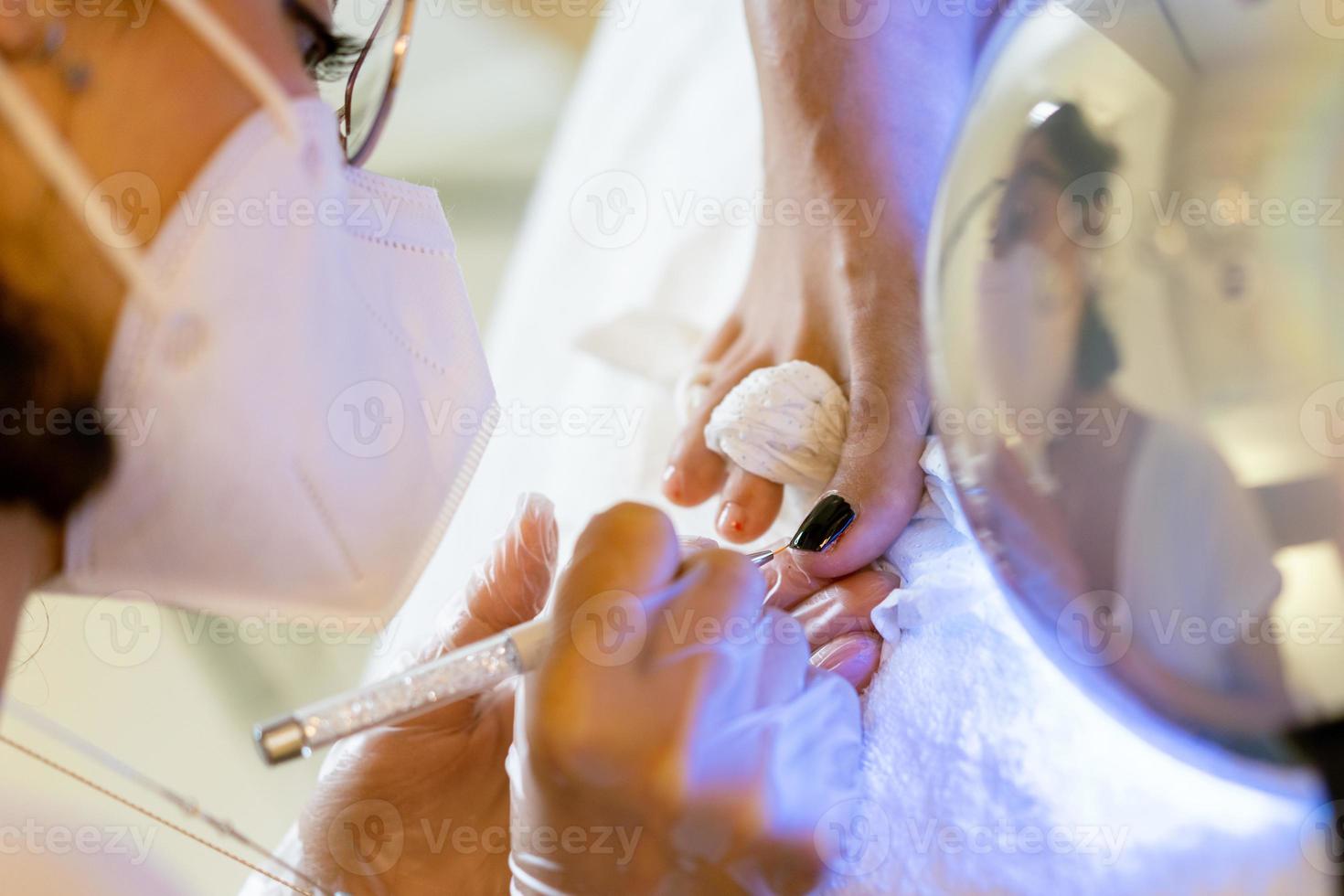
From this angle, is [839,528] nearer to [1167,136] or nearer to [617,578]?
[617,578]

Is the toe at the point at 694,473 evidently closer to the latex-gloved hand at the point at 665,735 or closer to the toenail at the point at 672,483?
the toenail at the point at 672,483

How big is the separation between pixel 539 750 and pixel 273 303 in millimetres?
231

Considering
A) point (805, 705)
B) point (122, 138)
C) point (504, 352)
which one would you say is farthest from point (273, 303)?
point (504, 352)

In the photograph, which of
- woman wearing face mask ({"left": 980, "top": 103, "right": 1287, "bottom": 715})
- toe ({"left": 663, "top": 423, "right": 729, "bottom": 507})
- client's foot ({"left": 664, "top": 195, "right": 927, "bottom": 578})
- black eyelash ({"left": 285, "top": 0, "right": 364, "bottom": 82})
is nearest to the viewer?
woman wearing face mask ({"left": 980, "top": 103, "right": 1287, "bottom": 715})

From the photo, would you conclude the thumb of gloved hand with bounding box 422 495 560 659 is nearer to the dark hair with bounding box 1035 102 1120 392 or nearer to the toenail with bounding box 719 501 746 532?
the toenail with bounding box 719 501 746 532

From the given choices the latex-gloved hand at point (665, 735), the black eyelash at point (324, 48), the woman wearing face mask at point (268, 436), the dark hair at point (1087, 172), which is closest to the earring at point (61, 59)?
the woman wearing face mask at point (268, 436)

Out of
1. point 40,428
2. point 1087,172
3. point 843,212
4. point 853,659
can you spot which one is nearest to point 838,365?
point 843,212

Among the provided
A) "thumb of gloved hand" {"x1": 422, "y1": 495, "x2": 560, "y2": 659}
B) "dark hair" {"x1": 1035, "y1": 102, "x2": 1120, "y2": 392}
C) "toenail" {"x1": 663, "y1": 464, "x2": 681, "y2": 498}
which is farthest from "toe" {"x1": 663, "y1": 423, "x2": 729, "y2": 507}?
"dark hair" {"x1": 1035, "y1": 102, "x2": 1120, "y2": 392}

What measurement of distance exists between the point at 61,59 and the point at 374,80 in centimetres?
21

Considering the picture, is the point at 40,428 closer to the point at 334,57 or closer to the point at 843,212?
the point at 334,57

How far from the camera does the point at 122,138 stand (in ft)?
1.41

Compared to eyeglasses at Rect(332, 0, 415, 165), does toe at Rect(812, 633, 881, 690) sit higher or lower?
lower

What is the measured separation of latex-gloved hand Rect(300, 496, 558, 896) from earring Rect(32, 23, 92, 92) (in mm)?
346

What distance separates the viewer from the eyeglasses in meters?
0.57
